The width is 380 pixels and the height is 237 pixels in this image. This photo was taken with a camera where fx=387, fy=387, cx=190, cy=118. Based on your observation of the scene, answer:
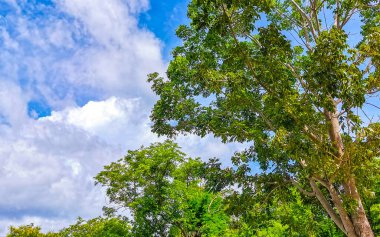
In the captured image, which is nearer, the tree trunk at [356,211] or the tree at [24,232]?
the tree trunk at [356,211]

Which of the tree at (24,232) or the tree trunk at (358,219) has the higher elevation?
the tree at (24,232)

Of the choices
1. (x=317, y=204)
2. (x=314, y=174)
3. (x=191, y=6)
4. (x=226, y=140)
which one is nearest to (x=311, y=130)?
(x=314, y=174)

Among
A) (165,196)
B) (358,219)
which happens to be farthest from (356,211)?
(165,196)

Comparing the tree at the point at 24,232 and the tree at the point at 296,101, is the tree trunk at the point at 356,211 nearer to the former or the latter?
the tree at the point at 296,101

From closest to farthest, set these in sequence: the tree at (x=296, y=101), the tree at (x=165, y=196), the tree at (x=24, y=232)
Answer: the tree at (x=296, y=101)
the tree at (x=165, y=196)
the tree at (x=24, y=232)

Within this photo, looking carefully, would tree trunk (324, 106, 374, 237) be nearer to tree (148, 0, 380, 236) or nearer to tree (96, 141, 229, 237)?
tree (148, 0, 380, 236)

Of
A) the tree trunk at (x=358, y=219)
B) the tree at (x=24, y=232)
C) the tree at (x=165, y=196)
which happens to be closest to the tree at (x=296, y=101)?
the tree trunk at (x=358, y=219)

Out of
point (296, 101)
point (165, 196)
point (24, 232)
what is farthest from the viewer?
point (24, 232)

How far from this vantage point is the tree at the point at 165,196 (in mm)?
29188

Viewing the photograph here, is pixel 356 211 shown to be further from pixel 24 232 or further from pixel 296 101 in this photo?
pixel 24 232

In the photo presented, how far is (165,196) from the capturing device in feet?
96.3

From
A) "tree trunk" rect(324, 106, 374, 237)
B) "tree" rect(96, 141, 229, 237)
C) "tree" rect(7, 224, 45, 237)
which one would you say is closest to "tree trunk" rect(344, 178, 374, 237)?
"tree trunk" rect(324, 106, 374, 237)

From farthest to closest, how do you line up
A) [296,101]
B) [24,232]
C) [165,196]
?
[24,232] < [165,196] < [296,101]

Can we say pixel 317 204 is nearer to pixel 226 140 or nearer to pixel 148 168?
pixel 226 140
